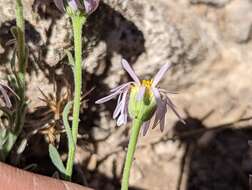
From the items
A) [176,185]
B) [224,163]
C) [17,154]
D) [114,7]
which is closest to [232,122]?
[224,163]

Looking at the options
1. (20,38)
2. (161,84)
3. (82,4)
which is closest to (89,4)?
(82,4)

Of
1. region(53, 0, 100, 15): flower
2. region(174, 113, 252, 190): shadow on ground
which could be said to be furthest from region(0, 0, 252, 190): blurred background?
region(53, 0, 100, 15): flower

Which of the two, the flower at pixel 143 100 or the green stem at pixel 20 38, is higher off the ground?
the green stem at pixel 20 38

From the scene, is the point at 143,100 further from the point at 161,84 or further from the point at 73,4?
the point at 161,84

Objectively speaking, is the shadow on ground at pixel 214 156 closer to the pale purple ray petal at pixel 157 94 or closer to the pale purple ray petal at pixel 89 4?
the pale purple ray petal at pixel 157 94

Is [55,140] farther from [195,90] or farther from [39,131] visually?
[195,90]

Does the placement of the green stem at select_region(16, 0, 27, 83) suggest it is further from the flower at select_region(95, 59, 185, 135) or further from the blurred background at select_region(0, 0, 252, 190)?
the flower at select_region(95, 59, 185, 135)

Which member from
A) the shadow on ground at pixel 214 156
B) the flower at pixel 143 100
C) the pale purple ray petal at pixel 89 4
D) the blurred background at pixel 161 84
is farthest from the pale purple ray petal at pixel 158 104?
the shadow on ground at pixel 214 156
